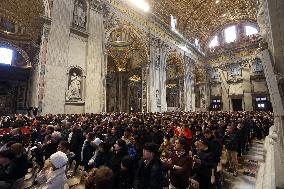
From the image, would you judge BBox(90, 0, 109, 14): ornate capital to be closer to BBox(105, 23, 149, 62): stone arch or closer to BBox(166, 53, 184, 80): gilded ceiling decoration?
BBox(105, 23, 149, 62): stone arch

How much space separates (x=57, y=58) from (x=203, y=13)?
2265cm

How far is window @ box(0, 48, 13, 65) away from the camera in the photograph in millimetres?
18719

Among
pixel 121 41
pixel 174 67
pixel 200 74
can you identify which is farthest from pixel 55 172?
pixel 200 74

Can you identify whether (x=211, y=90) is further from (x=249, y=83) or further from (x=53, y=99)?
(x=53, y=99)

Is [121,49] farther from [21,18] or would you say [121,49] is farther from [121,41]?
[21,18]

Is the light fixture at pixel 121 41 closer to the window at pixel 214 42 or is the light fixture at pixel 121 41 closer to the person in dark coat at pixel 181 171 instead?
the window at pixel 214 42

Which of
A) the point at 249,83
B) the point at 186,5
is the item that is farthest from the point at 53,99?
the point at 249,83

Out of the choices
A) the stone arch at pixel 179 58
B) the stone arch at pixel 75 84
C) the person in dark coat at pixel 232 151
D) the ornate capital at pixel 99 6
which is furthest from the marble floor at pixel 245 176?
the stone arch at pixel 179 58

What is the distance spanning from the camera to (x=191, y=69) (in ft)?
93.2

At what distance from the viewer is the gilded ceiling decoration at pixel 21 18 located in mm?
15558

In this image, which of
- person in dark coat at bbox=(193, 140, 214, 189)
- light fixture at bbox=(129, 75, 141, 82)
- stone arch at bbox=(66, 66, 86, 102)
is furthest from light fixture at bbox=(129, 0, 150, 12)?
person in dark coat at bbox=(193, 140, 214, 189)

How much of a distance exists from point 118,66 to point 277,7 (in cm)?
2445

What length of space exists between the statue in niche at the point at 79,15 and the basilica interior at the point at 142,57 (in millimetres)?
64

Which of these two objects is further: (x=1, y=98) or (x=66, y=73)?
(x=1, y=98)
